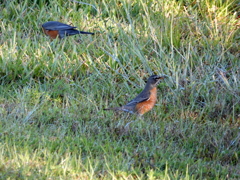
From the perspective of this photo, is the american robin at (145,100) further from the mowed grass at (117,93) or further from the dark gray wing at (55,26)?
the dark gray wing at (55,26)

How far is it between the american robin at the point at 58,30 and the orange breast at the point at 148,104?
250 centimetres

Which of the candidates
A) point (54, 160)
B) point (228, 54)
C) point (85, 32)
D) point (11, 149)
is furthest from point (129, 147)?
point (85, 32)

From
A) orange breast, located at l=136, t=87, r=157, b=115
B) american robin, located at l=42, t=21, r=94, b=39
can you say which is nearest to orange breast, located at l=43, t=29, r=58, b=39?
american robin, located at l=42, t=21, r=94, b=39

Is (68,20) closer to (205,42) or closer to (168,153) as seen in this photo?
(205,42)

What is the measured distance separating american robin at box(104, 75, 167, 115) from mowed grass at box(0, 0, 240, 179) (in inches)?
3.9

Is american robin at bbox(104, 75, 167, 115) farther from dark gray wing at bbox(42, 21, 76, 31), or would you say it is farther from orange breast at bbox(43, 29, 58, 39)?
dark gray wing at bbox(42, 21, 76, 31)

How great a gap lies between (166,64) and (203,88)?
86 centimetres

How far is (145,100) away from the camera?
5852 mm

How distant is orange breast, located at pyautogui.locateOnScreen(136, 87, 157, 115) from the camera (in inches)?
228

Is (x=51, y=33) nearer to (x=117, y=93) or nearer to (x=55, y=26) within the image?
(x=55, y=26)

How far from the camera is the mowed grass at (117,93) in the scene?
433 centimetres

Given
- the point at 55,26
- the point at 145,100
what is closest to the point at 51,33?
the point at 55,26

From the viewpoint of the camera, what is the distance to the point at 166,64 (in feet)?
22.6

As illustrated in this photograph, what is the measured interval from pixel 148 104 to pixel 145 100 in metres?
0.06
